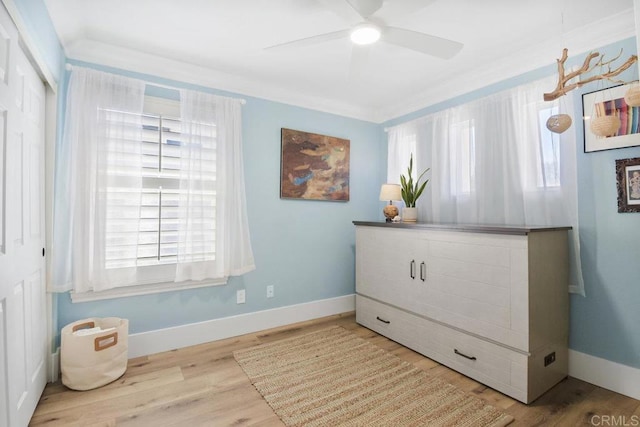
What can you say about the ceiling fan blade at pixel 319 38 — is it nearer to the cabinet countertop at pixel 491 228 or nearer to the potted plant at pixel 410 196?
the cabinet countertop at pixel 491 228

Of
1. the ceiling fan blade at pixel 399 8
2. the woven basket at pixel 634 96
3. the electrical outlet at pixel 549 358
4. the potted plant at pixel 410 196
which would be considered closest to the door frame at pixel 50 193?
the ceiling fan blade at pixel 399 8

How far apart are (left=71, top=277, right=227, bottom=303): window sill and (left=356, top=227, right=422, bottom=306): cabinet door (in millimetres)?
1363

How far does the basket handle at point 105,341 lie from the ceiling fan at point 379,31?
2160 mm

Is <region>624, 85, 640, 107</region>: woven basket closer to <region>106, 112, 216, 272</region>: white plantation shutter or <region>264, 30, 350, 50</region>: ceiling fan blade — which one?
<region>264, 30, 350, 50</region>: ceiling fan blade

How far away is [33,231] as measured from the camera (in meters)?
1.79

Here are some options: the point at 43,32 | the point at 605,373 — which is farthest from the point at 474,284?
the point at 43,32

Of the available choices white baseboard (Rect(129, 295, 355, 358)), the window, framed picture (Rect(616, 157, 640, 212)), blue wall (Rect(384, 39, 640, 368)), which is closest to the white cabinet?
blue wall (Rect(384, 39, 640, 368))

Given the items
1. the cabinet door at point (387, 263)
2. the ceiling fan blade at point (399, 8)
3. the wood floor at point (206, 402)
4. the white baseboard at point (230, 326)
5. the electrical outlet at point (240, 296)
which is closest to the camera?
the ceiling fan blade at point (399, 8)

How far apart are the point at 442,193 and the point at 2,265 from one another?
3.07 metres

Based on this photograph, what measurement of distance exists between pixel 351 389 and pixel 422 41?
222cm

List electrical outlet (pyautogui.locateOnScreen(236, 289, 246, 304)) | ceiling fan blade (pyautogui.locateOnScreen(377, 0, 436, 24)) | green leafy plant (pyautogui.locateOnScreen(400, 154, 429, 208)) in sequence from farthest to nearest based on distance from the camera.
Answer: green leafy plant (pyautogui.locateOnScreen(400, 154, 429, 208)) → electrical outlet (pyautogui.locateOnScreen(236, 289, 246, 304)) → ceiling fan blade (pyautogui.locateOnScreen(377, 0, 436, 24))

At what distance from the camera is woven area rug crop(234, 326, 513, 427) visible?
171cm

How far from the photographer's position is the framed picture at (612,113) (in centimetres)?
189

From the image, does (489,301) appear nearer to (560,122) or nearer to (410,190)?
(560,122)
